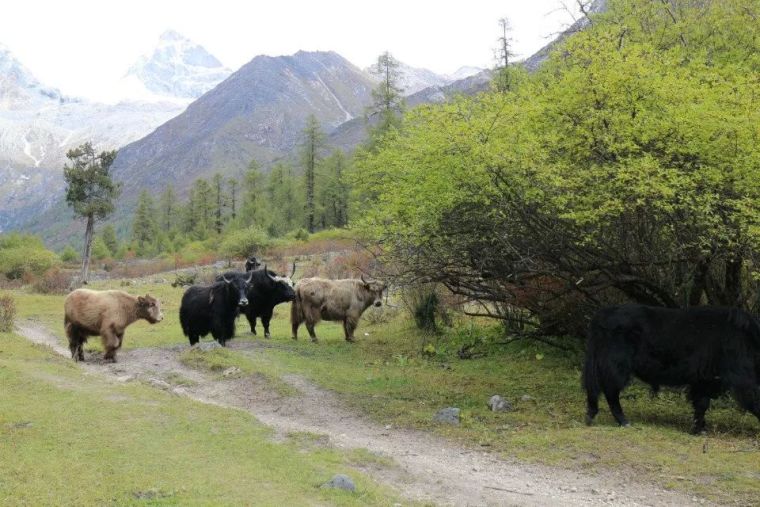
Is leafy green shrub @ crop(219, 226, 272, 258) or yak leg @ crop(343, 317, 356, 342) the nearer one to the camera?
yak leg @ crop(343, 317, 356, 342)

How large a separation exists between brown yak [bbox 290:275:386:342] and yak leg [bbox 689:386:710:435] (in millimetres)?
9535

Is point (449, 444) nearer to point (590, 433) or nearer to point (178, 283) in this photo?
point (590, 433)

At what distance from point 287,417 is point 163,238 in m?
73.0

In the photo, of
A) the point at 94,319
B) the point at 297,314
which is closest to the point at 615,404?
the point at 297,314

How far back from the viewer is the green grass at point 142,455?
659 cm

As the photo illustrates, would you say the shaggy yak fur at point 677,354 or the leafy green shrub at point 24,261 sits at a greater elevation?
the leafy green shrub at point 24,261

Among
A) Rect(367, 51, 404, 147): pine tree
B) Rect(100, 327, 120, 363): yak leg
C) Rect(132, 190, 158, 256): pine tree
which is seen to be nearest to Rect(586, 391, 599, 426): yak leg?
Rect(100, 327, 120, 363): yak leg

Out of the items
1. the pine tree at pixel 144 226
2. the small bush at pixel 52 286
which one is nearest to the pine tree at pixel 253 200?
the pine tree at pixel 144 226

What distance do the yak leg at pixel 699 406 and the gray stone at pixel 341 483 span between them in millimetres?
5445

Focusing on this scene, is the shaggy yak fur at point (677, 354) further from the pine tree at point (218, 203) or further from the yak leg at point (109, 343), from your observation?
the pine tree at point (218, 203)

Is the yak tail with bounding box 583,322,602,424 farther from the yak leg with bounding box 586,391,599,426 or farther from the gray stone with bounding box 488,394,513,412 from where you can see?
the gray stone with bounding box 488,394,513,412

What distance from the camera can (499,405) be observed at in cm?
1095

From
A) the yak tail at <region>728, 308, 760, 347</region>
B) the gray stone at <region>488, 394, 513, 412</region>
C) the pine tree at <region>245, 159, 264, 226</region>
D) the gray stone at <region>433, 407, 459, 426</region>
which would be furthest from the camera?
the pine tree at <region>245, 159, 264, 226</region>

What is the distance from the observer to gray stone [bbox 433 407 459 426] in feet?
33.4
